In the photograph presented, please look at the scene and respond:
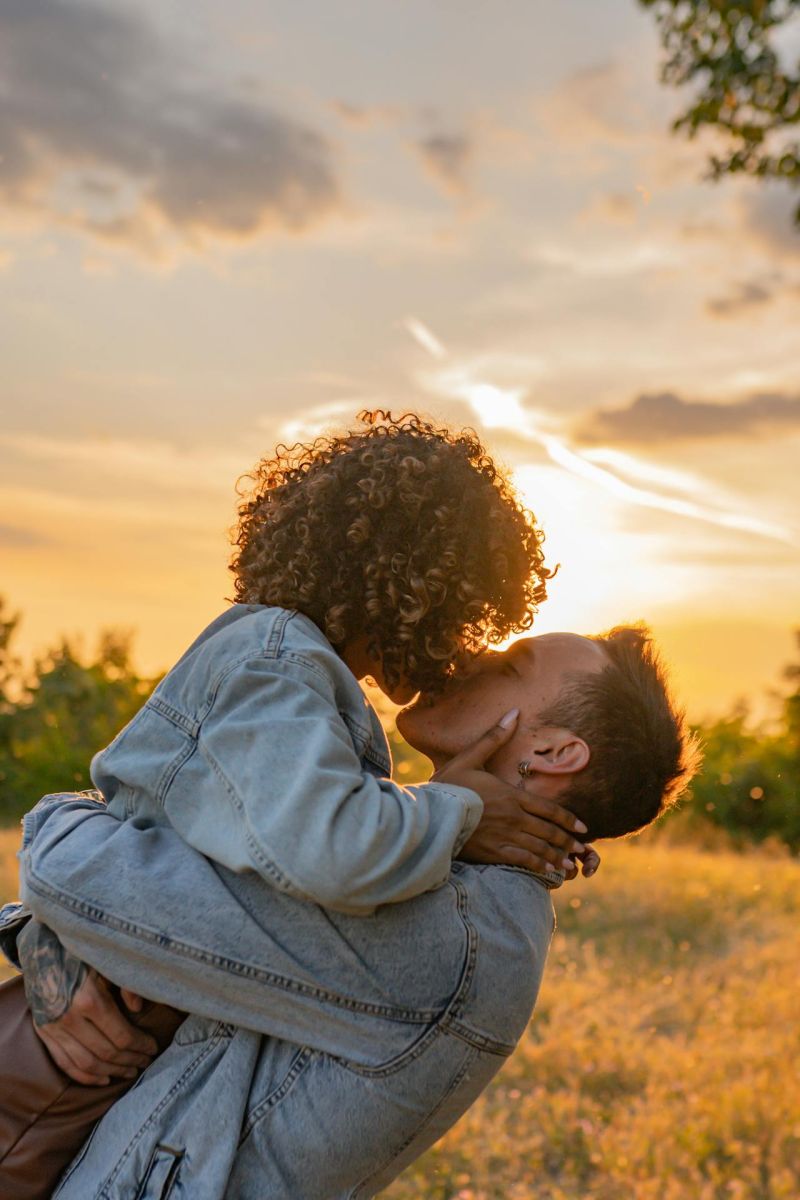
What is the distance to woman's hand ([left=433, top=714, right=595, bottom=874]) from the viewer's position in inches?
98.1

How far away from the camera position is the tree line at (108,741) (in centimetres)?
1875

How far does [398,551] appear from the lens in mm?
2518

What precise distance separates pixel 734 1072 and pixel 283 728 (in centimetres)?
478

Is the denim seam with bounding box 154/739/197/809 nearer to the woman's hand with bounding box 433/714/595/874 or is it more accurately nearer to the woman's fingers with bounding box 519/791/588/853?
the woman's hand with bounding box 433/714/595/874

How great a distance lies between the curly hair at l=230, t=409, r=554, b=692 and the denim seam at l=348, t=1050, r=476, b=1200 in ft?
2.46

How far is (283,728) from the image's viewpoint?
2.04 meters

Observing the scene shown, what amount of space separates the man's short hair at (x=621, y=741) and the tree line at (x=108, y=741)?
47.4 ft

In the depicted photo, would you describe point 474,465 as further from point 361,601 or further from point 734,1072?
point 734,1072

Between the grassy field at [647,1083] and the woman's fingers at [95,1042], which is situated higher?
the woman's fingers at [95,1042]

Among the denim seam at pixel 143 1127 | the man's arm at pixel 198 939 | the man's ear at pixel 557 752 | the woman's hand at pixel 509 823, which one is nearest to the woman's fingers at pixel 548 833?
the woman's hand at pixel 509 823

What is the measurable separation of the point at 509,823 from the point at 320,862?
648 mm

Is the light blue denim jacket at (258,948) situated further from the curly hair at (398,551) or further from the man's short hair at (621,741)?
the man's short hair at (621,741)

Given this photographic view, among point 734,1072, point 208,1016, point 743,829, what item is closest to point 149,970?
point 208,1016

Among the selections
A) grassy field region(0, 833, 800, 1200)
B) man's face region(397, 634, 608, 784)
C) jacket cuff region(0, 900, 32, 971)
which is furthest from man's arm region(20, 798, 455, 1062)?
grassy field region(0, 833, 800, 1200)
